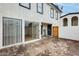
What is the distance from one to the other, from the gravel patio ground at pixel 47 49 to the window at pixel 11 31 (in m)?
0.20

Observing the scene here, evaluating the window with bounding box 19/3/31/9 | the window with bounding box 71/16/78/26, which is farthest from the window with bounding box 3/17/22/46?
the window with bounding box 71/16/78/26

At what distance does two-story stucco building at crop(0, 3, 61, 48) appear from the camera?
2.66 m

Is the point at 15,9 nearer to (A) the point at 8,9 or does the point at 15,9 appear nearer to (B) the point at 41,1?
(A) the point at 8,9

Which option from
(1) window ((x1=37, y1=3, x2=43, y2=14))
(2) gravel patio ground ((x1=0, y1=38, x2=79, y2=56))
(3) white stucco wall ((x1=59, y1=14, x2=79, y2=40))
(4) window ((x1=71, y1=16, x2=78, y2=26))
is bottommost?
(2) gravel patio ground ((x1=0, y1=38, x2=79, y2=56))

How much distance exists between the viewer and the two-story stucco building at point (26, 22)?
8.71 ft

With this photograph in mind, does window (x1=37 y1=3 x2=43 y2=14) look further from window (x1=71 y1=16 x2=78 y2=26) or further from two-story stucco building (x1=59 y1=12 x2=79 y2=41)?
window (x1=71 y1=16 x2=78 y2=26)

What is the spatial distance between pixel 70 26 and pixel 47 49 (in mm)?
706

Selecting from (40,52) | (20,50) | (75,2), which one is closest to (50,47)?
(40,52)

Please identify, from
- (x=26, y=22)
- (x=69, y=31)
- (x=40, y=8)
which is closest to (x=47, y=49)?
(x=69, y=31)

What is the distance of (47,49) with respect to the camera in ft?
8.98

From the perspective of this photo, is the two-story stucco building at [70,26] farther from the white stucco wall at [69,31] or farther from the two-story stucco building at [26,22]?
the two-story stucco building at [26,22]

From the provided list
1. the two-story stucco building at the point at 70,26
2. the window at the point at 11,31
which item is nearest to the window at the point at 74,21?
the two-story stucco building at the point at 70,26

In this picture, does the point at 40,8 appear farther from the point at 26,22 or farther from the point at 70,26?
the point at 70,26

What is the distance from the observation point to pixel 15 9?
273cm
